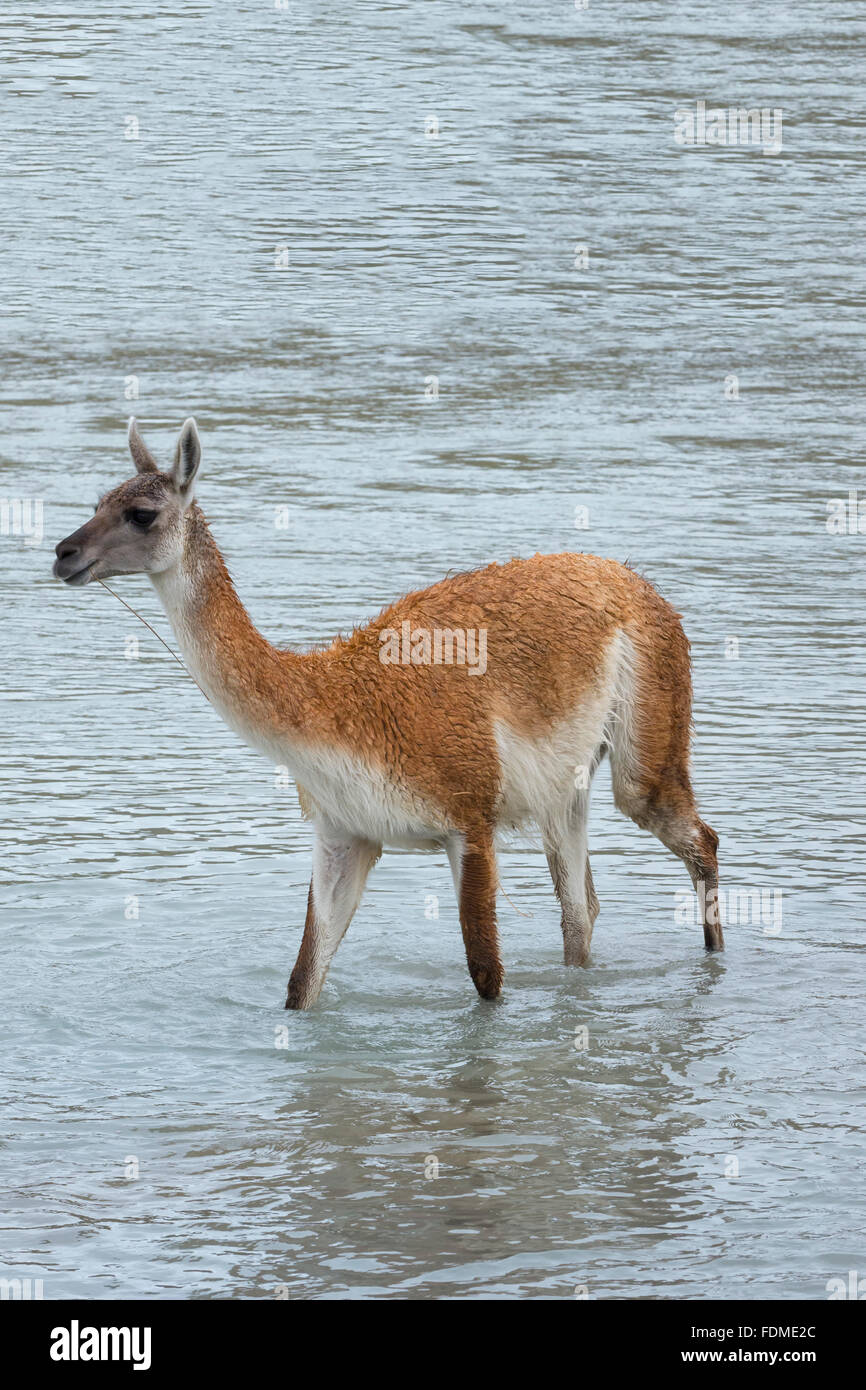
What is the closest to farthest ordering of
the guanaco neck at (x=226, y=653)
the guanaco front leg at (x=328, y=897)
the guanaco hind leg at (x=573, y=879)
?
1. the guanaco neck at (x=226, y=653)
2. the guanaco front leg at (x=328, y=897)
3. the guanaco hind leg at (x=573, y=879)

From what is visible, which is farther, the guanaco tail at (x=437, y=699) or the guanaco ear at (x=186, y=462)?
the guanaco tail at (x=437, y=699)

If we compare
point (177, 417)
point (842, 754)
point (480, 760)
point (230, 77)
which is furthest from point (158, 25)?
point (480, 760)

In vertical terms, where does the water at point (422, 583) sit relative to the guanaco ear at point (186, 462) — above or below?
below

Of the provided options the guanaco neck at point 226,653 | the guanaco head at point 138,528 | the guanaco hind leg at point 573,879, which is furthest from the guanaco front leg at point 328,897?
the guanaco head at point 138,528

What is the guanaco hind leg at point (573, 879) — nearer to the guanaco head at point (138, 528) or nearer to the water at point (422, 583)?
the water at point (422, 583)

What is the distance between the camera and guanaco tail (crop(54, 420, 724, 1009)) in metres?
5.58

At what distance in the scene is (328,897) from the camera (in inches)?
237

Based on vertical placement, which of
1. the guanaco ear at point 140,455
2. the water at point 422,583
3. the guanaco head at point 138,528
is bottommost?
the water at point 422,583

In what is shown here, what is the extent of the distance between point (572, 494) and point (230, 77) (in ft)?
30.8

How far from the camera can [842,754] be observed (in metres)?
8.47

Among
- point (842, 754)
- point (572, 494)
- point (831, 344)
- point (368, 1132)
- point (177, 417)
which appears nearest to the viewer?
point (368, 1132)

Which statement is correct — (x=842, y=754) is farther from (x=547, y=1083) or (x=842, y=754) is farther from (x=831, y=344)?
(x=831, y=344)

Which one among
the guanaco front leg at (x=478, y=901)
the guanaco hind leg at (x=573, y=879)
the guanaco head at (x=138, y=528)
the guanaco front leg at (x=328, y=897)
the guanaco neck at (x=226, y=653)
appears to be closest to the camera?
the guanaco head at (x=138, y=528)

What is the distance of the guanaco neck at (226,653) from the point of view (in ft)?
18.3
